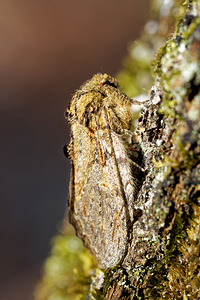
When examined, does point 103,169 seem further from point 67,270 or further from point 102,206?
point 67,270

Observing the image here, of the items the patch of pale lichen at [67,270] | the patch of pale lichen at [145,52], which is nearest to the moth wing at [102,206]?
the patch of pale lichen at [67,270]

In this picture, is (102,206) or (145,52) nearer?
(102,206)

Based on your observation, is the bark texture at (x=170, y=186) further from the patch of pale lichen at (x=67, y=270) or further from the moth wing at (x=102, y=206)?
the patch of pale lichen at (x=67, y=270)

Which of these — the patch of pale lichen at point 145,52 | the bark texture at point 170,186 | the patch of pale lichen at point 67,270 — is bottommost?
the bark texture at point 170,186

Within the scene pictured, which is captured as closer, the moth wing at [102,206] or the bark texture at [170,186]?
the bark texture at [170,186]

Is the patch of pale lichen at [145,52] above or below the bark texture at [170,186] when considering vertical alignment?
above

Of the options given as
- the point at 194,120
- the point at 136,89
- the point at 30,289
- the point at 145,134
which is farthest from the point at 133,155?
the point at 30,289

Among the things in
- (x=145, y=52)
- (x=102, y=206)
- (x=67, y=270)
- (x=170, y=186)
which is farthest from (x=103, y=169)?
(x=145, y=52)

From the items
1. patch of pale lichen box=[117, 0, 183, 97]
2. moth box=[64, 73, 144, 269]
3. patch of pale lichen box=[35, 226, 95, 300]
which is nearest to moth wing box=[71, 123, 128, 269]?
moth box=[64, 73, 144, 269]

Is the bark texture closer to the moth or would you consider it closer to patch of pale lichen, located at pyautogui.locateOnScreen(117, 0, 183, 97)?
the moth
